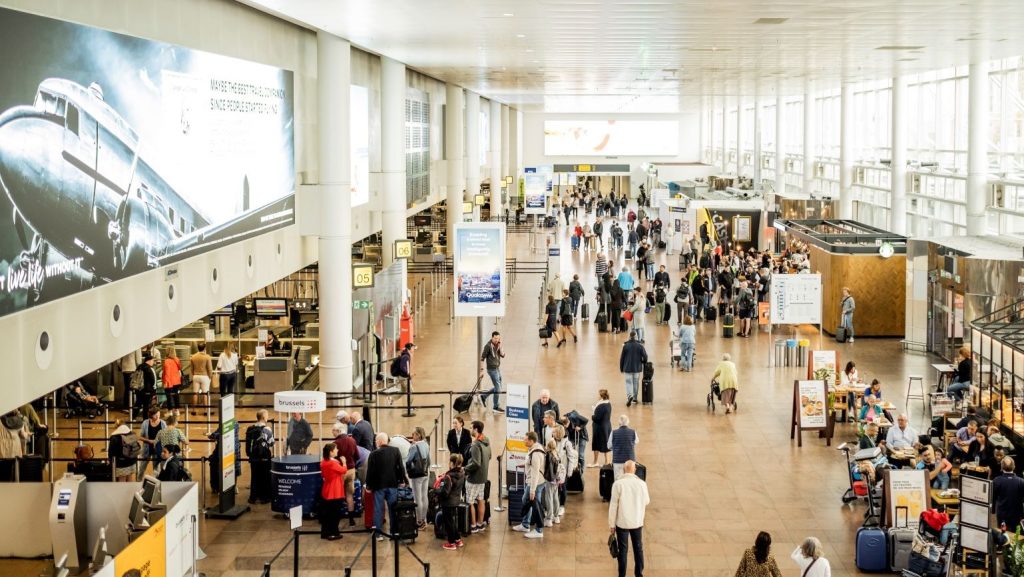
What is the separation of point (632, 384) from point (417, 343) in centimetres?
798

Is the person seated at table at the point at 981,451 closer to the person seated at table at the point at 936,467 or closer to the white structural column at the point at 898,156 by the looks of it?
the person seated at table at the point at 936,467

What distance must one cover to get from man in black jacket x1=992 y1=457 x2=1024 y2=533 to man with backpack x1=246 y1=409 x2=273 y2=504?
847 cm

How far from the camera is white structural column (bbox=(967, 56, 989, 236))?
1138 inches

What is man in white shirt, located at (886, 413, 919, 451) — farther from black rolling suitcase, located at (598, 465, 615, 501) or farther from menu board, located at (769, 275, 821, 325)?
menu board, located at (769, 275, 821, 325)

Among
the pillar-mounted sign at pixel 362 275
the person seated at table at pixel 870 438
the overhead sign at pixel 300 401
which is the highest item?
the pillar-mounted sign at pixel 362 275

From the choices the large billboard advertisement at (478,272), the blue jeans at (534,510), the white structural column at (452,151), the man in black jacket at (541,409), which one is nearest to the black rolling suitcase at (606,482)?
the man in black jacket at (541,409)

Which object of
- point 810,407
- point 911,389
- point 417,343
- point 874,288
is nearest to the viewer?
point 810,407

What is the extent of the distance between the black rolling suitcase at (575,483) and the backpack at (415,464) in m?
2.19

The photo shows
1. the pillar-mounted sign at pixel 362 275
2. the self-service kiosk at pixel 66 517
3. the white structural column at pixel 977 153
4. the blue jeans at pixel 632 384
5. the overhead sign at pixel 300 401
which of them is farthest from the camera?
the white structural column at pixel 977 153

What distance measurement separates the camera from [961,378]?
1986 cm

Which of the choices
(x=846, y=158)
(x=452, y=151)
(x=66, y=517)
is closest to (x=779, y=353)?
(x=66, y=517)

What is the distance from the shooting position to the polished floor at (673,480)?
1293 cm

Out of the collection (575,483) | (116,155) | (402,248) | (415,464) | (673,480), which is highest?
(116,155)

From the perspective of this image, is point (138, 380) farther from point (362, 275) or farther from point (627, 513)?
point (627, 513)
